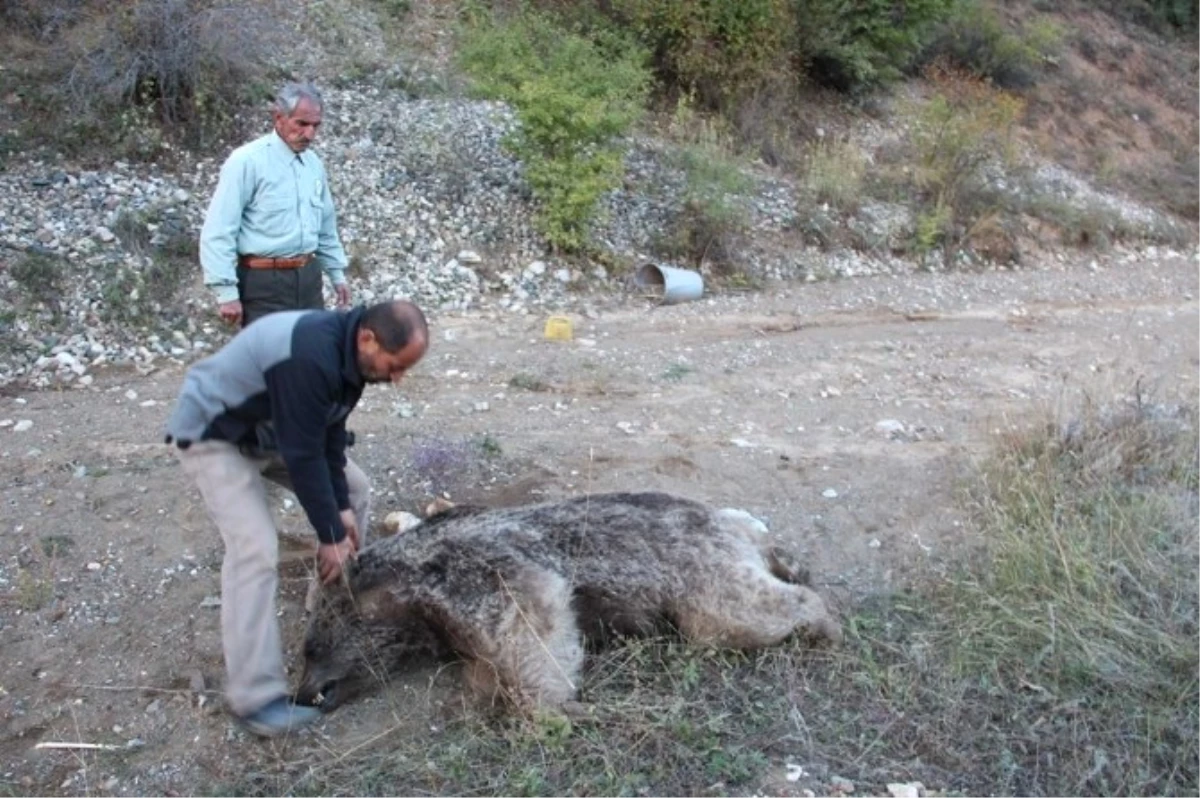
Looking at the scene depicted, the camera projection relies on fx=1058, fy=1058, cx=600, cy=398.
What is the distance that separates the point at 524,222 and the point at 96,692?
6.03 meters

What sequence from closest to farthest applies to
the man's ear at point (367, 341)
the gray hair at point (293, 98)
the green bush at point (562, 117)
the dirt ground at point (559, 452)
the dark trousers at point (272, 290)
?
the man's ear at point (367, 341), the dirt ground at point (559, 452), the gray hair at point (293, 98), the dark trousers at point (272, 290), the green bush at point (562, 117)

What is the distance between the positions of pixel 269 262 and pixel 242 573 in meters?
1.80

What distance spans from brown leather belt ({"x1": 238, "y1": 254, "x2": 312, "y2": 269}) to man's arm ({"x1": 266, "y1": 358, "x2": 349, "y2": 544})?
5.25ft

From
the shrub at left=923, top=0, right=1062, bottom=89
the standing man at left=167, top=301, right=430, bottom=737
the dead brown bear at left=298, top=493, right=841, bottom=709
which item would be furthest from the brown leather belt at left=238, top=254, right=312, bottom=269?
the shrub at left=923, top=0, right=1062, bottom=89

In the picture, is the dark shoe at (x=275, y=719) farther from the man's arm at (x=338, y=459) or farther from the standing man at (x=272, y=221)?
the standing man at (x=272, y=221)

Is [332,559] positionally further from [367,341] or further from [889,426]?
[889,426]

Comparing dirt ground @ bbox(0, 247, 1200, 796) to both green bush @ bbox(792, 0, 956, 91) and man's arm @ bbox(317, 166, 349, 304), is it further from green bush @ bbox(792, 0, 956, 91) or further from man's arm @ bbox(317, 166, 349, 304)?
green bush @ bbox(792, 0, 956, 91)

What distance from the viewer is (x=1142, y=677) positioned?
158 inches

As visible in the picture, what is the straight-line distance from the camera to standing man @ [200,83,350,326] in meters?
4.78

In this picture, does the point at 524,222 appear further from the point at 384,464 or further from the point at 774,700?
the point at 774,700

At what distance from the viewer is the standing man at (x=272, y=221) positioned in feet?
15.7

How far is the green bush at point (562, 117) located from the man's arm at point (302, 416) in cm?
560

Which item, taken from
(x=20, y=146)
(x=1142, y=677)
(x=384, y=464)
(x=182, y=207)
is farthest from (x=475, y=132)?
(x=1142, y=677)

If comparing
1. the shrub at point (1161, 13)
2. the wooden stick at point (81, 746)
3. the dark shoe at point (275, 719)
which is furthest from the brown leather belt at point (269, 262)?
the shrub at point (1161, 13)
